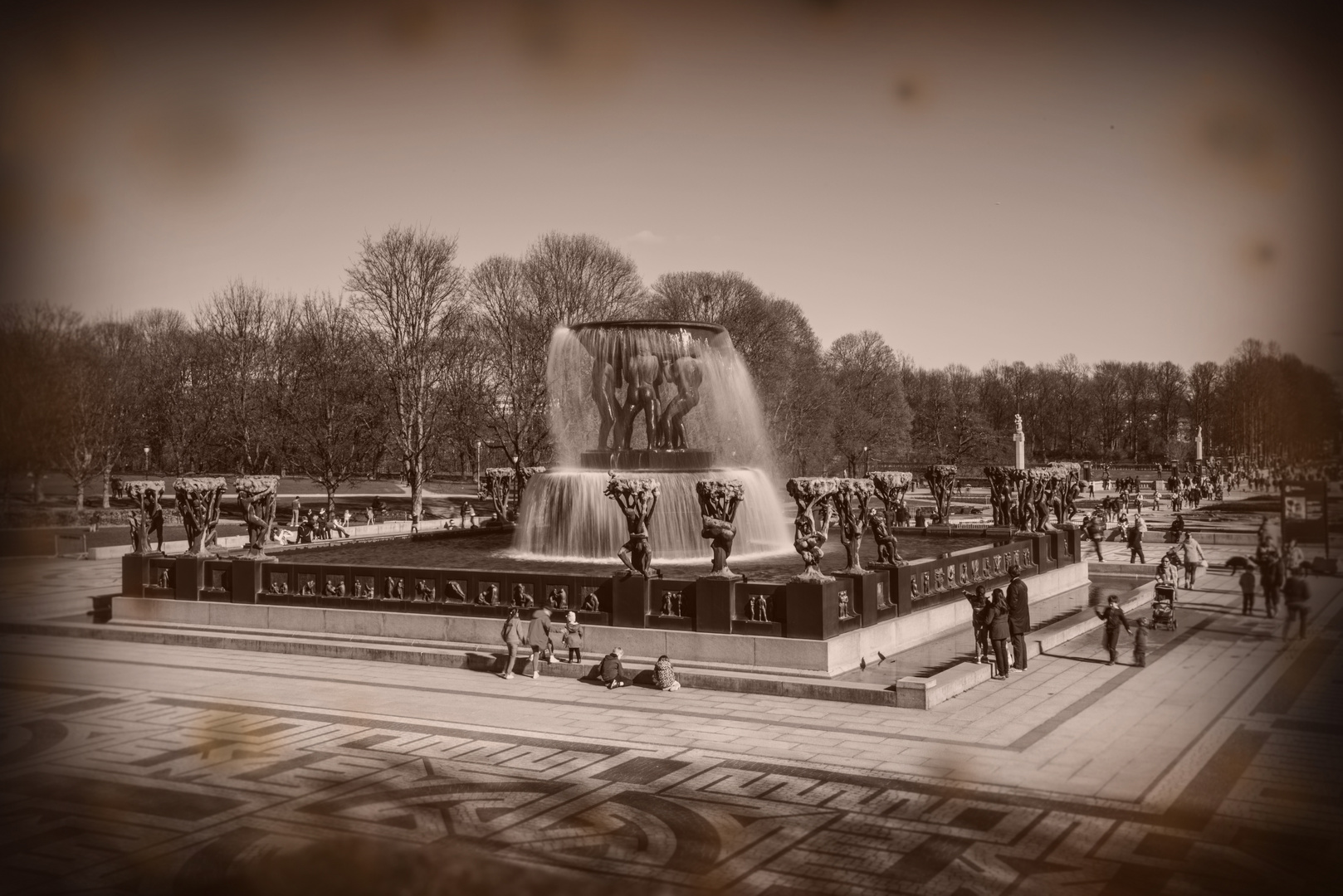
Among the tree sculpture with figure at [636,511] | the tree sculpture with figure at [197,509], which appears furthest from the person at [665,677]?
the tree sculpture with figure at [197,509]

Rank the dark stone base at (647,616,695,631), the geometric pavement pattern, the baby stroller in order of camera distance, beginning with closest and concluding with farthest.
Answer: the geometric pavement pattern, the dark stone base at (647,616,695,631), the baby stroller

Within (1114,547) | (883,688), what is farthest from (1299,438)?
(1114,547)

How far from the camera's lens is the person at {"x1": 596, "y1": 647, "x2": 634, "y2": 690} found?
17.7m

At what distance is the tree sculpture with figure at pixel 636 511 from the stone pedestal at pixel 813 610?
10.1ft

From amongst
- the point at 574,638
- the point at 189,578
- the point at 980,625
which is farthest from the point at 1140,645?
the point at 189,578

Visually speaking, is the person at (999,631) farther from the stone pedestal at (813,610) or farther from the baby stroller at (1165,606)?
the baby stroller at (1165,606)

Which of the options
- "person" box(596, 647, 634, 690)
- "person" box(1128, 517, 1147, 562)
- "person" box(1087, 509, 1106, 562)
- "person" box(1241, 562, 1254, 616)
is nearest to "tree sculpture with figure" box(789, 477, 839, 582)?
"person" box(596, 647, 634, 690)

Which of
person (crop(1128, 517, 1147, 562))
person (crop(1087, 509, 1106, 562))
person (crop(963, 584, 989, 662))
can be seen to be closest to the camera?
person (crop(963, 584, 989, 662))

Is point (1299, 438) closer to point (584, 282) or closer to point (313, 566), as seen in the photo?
point (313, 566)

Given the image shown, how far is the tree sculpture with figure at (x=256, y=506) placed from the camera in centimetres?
2438

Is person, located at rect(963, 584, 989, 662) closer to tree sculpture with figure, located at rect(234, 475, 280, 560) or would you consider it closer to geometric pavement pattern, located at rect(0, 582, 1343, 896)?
geometric pavement pattern, located at rect(0, 582, 1343, 896)

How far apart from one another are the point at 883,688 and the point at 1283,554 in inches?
287

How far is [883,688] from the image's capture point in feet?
52.9

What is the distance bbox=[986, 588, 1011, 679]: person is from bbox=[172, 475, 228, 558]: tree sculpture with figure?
16.7 meters
